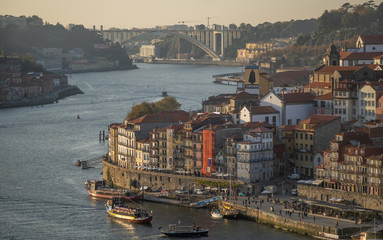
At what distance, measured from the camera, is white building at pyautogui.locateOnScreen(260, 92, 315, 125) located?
52156 mm

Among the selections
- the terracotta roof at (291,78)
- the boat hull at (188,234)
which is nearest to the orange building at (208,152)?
the boat hull at (188,234)

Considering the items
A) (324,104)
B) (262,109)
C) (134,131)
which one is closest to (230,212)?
(134,131)

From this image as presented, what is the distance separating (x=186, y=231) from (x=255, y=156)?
6.83 m

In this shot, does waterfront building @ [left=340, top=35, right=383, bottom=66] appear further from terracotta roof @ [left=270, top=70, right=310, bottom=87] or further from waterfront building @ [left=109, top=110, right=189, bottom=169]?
waterfront building @ [left=109, top=110, right=189, bottom=169]

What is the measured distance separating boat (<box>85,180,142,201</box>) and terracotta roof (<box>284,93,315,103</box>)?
32.8 ft

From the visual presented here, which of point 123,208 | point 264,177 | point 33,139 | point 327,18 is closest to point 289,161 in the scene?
point 264,177

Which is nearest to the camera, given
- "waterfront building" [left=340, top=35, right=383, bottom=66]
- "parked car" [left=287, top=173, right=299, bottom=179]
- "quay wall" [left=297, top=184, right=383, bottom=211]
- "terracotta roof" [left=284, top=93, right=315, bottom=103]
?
"quay wall" [left=297, top=184, right=383, bottom=211]

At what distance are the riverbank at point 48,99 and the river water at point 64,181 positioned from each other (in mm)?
2336

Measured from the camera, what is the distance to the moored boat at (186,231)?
3953cm

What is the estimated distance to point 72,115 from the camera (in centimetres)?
8431

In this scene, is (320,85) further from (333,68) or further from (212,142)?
(212,142)

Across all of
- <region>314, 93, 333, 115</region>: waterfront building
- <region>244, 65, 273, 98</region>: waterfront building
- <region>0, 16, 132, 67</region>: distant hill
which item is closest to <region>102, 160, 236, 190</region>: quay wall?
<region>314, 93, 333, 115</region>: waterfront building

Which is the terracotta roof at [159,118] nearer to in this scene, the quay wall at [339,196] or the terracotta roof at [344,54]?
the quay wall at [339,196]

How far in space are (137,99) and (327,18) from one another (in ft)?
116
